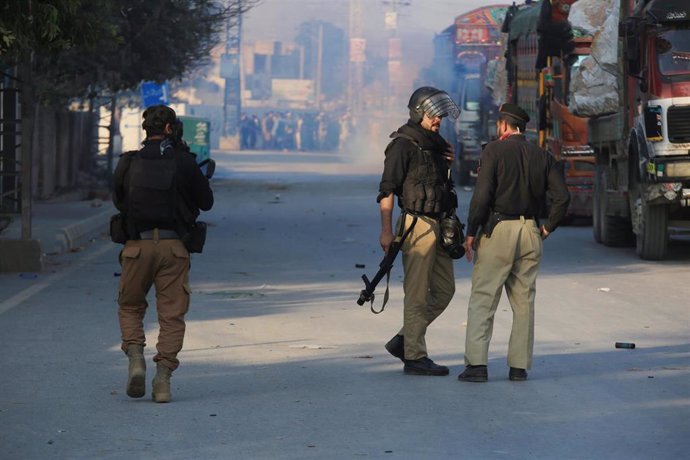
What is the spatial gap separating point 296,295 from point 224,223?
11.0 metres

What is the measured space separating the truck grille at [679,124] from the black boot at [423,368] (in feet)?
29.0

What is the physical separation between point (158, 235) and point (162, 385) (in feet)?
2.72

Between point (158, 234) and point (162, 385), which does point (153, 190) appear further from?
point (162, 385)

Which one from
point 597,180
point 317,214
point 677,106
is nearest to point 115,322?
point 677,106

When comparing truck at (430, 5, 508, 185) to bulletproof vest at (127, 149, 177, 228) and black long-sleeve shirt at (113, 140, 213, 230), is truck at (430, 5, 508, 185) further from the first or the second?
bulletproof vest at (127, 149, 177, 228)

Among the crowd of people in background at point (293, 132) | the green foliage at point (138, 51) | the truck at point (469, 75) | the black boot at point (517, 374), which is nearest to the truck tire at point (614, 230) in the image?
the green foliage at point (138, 51)

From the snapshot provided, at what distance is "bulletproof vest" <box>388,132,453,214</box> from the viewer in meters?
9.74

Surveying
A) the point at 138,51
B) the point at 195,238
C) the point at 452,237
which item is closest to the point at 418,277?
the point at 452,237

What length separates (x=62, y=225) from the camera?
22.3 m

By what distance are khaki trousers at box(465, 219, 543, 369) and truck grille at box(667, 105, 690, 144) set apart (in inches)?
341

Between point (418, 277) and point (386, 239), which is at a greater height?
point (386, 239)

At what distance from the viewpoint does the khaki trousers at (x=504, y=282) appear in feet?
31.5

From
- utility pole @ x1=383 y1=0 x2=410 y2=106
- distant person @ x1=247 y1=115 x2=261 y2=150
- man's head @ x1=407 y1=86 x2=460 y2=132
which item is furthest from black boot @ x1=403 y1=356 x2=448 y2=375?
utility pole @ x1=383 y1=0 x2=410 y2=106

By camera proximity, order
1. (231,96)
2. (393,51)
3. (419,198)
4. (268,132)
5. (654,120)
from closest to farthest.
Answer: (419,198) → (654,120) → (268,132) → (231,96) → (393,51)
